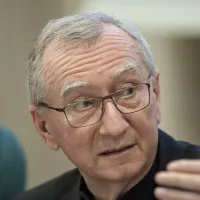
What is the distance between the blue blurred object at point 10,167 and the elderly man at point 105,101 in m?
0.46

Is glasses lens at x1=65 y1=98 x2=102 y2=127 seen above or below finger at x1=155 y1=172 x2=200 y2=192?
below

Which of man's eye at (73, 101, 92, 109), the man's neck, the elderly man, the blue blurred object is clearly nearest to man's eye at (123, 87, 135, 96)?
the elderly man

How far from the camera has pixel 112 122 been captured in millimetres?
1150

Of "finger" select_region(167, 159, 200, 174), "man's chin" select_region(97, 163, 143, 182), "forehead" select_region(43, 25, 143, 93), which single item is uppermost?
"forehead" select_region(43, 25, 143, 93)

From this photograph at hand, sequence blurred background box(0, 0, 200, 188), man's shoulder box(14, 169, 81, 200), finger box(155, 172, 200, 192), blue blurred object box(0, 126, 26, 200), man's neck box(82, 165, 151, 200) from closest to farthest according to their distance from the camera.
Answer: finger box(155, 172, 200, 192) → man's neck box(82, 165, 151, 200) → man's shoulder box(14, 169, 81, 200) → blue blurred object box(0, 126, 26, 200) → blurred background box(0, 0, 200, 188)

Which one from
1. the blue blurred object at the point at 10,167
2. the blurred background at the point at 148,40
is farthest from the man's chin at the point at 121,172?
the blurred background at the point at 148,40

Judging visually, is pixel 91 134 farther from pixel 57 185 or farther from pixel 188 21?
pixel 188 21

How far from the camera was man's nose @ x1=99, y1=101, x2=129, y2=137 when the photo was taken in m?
1.14

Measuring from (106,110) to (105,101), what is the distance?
1.0 inches

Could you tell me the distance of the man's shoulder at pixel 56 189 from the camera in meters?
1.58

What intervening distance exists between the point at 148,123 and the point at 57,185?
0.57 m

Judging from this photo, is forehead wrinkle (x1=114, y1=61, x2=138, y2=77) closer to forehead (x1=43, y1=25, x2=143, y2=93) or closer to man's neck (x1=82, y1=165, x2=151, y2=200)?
forehead (x1=43, y1=25, x2=143, y2=93)

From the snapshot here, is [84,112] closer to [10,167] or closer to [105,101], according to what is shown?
[105,101]

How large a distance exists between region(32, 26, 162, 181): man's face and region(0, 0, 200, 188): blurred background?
1422mm
